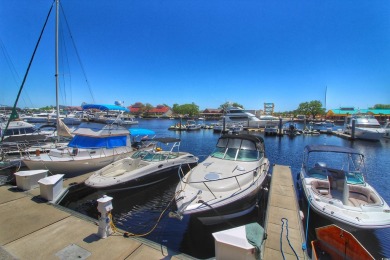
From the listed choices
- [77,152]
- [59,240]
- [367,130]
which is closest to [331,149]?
[59,240]

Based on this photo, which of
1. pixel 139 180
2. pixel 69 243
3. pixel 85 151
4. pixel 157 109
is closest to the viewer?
pixel 69 243

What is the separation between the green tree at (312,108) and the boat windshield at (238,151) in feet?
393

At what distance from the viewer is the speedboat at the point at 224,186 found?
6953mm

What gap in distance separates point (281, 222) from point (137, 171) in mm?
7536

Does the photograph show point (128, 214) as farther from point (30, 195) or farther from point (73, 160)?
point (73, 160)

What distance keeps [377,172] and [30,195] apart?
26.9 m

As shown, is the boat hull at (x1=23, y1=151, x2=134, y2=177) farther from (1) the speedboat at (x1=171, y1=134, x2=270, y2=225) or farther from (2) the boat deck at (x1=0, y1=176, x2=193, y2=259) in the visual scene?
(1) the speedboat at (x1=171, y1=134, x2=270, y2=225)

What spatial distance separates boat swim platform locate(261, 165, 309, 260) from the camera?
5414 mm

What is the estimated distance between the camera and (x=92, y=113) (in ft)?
54.3

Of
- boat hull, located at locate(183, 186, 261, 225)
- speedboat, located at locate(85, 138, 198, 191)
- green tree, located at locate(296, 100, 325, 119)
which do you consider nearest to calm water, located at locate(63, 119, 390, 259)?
boat hull, located at locate(183, 186, 261, 225)

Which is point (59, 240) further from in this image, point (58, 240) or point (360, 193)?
point (360, 193)

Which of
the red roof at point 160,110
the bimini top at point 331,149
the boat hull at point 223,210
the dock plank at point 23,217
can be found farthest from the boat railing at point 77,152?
the red roof at point 160,110

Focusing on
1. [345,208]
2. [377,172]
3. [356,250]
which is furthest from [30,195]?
[377,172]

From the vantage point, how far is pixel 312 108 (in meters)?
113
